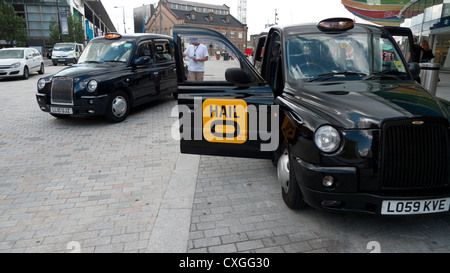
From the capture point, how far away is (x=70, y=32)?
4844 cm

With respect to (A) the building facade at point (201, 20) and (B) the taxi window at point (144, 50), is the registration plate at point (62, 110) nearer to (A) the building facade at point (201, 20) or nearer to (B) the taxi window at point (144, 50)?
(B) the taxi window at point (144, 50)

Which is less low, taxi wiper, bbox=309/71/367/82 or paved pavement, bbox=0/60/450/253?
taxi wiper, bbox=309/71/367/82

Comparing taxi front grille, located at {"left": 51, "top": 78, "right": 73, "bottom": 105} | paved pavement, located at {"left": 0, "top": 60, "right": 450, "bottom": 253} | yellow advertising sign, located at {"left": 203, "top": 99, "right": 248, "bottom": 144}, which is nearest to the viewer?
paved pavement, located at {"left": 0, "top": 60, "right": 450, "bottom": 253}

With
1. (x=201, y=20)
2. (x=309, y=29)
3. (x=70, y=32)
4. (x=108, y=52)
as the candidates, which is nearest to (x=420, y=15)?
(x=108, y=52)

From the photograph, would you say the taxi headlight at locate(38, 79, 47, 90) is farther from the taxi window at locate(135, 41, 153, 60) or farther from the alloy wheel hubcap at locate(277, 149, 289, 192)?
the alloy wheel hubcap at locate(277, 149, 289, 192)

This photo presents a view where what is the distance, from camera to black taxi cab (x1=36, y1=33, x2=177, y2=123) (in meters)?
7.34

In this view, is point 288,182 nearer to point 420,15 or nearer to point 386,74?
point 386,74

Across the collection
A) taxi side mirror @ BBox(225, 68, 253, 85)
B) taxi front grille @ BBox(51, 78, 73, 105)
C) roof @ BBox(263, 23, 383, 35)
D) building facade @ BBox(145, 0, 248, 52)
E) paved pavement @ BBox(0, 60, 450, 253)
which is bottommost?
paved pavement @ BBox(0, 60, 450, 253)

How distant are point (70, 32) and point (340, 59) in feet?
172

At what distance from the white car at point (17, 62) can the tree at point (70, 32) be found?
1129 inches

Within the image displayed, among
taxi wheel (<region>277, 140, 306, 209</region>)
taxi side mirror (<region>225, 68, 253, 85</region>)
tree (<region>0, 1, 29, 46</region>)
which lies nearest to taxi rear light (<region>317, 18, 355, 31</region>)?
taxi side mirror (<region>225, 68, 253, 85</region>)
